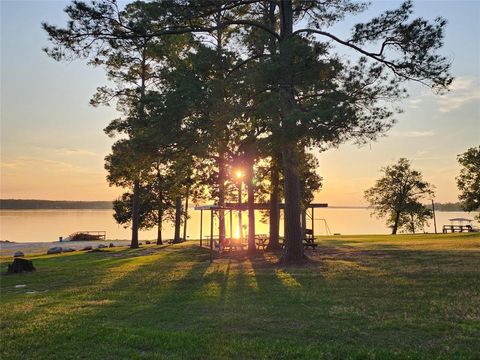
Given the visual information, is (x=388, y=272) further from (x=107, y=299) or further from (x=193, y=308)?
(x=107, y=299)

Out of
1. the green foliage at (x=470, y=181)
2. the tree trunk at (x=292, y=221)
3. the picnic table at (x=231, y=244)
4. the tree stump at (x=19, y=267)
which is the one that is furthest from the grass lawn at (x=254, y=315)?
the green foliage at (x=470, y=181)

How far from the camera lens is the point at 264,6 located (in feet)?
70.3

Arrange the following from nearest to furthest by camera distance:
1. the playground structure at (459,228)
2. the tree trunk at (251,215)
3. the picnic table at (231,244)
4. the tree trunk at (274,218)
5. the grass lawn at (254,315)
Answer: the grass lawn at (254,315), the tree trunk at (251,215), the picnic table at (231,244), the tree trunk at (274,218), the playground structure at (459,228)

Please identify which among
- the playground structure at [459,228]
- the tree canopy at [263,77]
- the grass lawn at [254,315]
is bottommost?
the grass lawn at [254,315]

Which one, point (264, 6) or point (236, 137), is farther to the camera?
point (264, 6)

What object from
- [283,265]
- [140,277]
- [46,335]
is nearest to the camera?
[46,335]

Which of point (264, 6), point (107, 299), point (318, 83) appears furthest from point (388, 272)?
point (264, 6)

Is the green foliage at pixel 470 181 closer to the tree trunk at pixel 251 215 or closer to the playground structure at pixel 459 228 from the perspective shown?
the playground structure at pixel 459 228

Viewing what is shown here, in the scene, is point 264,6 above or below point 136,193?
above

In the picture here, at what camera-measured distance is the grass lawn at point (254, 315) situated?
6168 mm

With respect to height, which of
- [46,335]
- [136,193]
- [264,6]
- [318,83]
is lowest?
[46,335]

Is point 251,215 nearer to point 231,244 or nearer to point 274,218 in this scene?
Result: point 274,218

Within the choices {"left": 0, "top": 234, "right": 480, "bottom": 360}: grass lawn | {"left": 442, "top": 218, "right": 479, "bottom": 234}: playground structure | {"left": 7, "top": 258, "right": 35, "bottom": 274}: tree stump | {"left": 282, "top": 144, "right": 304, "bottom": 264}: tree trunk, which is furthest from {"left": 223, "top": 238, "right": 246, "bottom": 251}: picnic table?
{"left": 442, "top": 218, "right": 479, "bottom": 234}: playground structure

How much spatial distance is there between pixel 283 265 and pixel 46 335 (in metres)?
10.5
